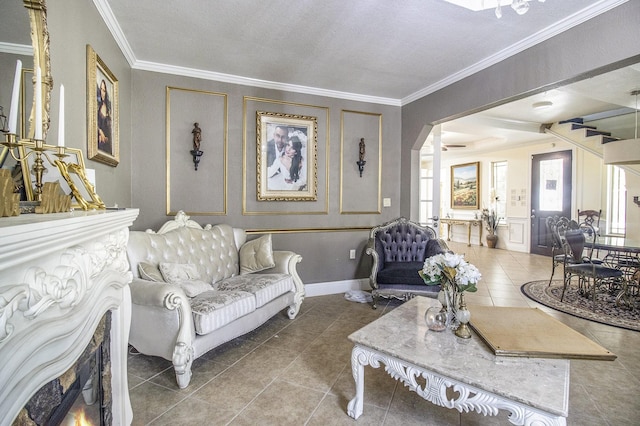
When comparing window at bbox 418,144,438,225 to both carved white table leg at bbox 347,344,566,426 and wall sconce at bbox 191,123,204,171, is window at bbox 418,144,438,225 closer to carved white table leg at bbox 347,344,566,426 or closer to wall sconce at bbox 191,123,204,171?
carved white table leg at bbox 347,344,566,426

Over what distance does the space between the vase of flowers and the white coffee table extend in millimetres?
123

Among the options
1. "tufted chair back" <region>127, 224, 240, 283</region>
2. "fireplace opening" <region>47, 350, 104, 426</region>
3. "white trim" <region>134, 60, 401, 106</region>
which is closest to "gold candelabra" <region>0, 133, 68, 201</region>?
"fireplace opening" <region>47, 350, 104, 426</region>

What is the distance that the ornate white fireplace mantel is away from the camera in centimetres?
58

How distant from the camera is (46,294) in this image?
2.34 feet

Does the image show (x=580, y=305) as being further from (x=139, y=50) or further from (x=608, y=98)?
(x=139, y=50)

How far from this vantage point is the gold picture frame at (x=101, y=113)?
2047 millimetres

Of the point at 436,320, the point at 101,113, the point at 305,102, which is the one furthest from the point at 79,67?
the point at 436,320

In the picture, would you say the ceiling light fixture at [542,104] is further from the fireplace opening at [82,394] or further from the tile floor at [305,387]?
the fireplace opening at [82,394]

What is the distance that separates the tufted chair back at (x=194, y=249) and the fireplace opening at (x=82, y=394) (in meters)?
1.11

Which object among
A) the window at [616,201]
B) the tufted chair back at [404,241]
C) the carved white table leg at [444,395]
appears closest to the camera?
the carved white table leg at [444,395]

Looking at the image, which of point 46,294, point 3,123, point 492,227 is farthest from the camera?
point 492,227

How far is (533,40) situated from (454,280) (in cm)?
225

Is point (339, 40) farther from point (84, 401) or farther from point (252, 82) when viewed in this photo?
point (84, 401)

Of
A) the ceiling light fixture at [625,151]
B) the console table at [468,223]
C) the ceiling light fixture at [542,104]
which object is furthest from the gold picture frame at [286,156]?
the console table at [468,223]
